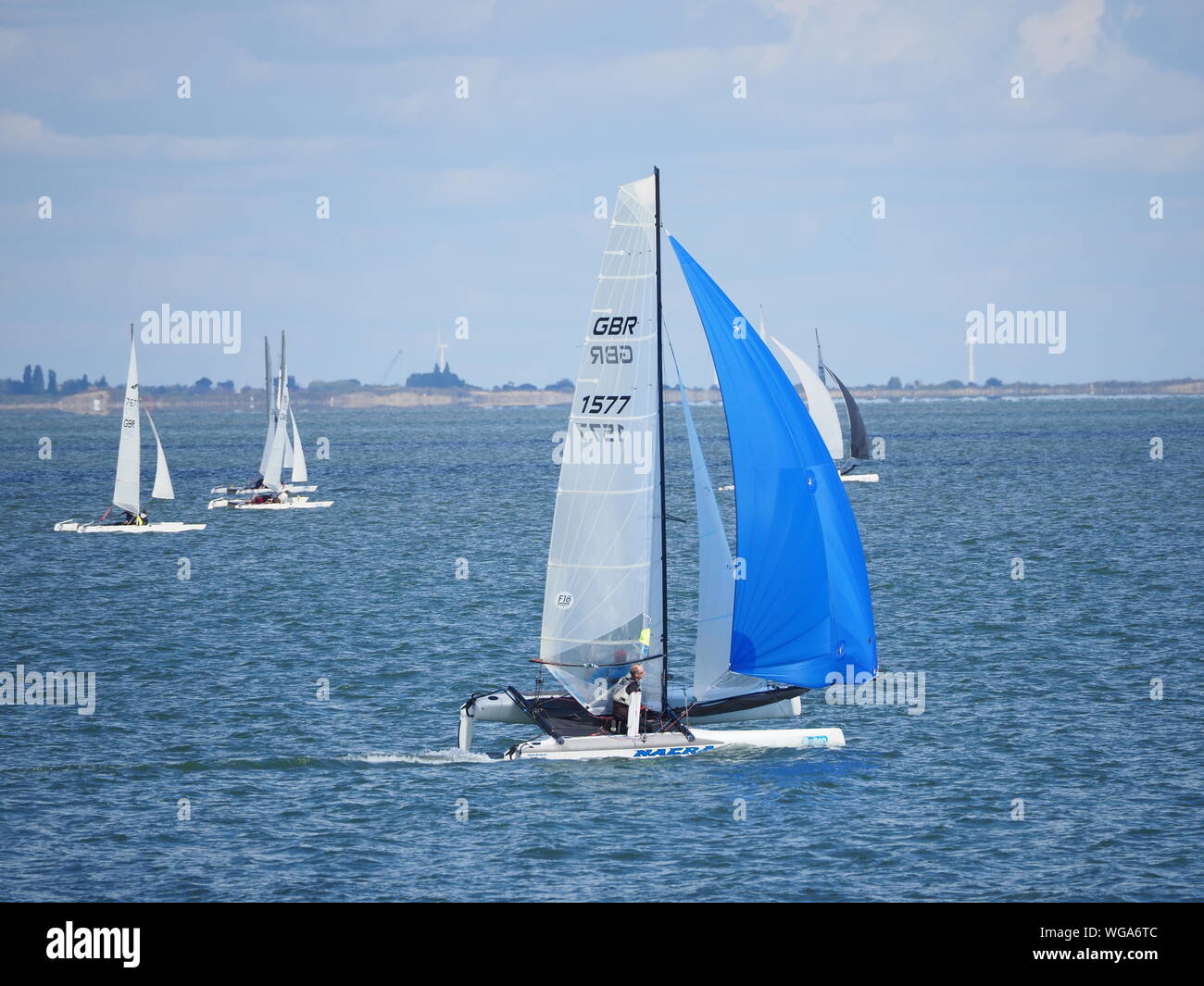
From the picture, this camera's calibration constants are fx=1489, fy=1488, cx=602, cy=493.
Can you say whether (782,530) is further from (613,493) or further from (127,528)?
(127,528)

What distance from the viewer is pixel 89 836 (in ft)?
82.3

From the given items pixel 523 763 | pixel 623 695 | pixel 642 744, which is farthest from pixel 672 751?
pixel 523 763

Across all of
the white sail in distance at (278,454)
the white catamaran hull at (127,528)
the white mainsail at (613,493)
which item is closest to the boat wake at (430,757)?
the white mainsail at (613,493)

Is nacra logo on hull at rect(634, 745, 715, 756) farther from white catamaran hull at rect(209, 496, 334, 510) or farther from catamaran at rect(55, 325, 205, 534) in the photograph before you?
white catamaran hull at rect(209, 496, 334, 510)

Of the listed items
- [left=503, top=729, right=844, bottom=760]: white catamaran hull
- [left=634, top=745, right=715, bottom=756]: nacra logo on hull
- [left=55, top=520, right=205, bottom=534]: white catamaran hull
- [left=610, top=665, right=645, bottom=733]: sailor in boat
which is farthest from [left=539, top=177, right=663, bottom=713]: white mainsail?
[left=55, top=520, right=205, bottom=534]: white catamaran hull

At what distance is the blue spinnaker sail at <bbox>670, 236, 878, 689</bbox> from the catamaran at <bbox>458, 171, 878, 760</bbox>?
29mm

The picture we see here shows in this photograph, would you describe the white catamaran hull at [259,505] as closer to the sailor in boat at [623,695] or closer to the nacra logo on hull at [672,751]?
the sailor in boat at [623,695]

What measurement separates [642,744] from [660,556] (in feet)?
12.1

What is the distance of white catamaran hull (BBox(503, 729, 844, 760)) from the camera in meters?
28.0

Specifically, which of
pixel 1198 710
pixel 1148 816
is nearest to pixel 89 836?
pixel 1148 816

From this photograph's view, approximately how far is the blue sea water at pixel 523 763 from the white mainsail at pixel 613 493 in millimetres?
2221

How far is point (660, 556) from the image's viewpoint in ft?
95.7
